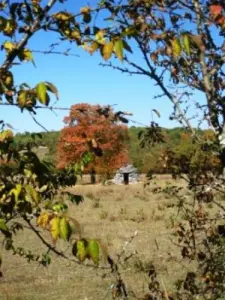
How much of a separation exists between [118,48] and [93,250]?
587 millimetres

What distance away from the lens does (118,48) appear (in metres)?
1.45

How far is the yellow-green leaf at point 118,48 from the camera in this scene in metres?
1.43

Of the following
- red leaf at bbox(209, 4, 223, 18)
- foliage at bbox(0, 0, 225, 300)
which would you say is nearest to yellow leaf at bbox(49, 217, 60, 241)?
foliage at bbox(0, 0, 225, 300)

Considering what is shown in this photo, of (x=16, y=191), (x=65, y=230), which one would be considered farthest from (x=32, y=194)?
(x=65, y=230)

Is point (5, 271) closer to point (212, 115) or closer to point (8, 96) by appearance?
point (212, 115)

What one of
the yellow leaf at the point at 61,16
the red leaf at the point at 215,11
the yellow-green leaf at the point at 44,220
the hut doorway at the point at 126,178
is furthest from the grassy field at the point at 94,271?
the hut doorway at the point at 126,178

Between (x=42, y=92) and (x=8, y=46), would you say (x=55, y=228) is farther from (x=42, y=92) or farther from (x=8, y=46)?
(x=8, y=46)

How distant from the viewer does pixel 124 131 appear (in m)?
54.8

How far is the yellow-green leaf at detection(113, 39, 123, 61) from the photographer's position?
143cm

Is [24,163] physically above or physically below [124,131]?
below

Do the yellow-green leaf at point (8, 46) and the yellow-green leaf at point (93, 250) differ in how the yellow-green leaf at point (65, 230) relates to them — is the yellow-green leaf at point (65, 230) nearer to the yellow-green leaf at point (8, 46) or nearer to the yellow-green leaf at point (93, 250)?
the yellow-green leaf at point (93, 250)

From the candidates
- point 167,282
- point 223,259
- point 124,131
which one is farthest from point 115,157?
point 223,259

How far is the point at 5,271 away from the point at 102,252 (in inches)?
316

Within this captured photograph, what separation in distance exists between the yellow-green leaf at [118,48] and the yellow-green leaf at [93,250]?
1.76ft
